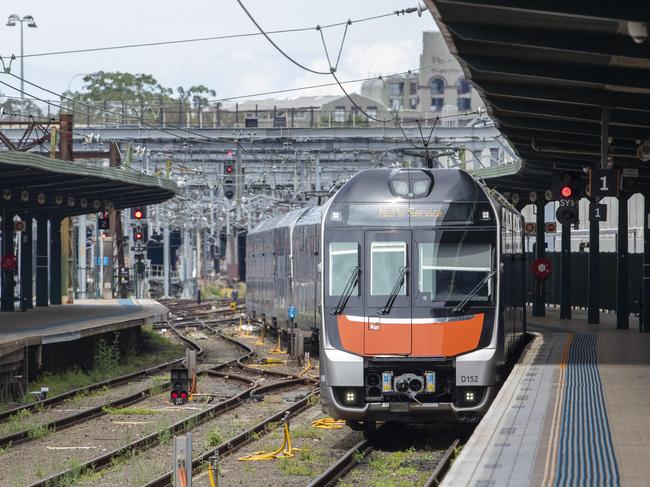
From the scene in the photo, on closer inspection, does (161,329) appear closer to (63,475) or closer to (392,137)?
(392,137)

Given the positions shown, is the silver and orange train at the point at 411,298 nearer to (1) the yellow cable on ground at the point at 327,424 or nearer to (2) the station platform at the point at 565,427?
(2) the station platform at the point at 565,427

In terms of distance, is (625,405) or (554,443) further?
(625,405)

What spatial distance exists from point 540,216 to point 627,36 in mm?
22398

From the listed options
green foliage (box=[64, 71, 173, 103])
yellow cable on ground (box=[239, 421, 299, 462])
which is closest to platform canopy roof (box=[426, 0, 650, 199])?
yellow cable on ground (box=[239, 421, 299, 462])

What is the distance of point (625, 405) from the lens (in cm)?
1312

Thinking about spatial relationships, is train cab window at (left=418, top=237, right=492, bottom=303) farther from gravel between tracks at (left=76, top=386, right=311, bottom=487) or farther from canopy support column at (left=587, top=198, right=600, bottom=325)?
canopy support column at (left=587, top=198, right=600, bottom=325)

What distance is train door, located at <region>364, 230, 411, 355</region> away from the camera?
1439 centimetres

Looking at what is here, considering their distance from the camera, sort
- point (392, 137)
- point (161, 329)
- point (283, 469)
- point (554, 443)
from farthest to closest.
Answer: point (392, 137)
point (161, 329)
point (283, 469)
point (554, 443)

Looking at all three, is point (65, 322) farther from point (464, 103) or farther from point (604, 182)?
point (464, 103)

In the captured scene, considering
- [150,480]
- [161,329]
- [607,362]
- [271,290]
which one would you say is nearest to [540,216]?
[271,290]

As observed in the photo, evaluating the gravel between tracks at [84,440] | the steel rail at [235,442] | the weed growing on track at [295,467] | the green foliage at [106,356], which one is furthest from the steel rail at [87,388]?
the weed growing on track at [295,467]

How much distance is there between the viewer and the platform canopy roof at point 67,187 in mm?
24953

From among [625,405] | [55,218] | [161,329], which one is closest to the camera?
[625,405]

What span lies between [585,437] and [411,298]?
4.12m
